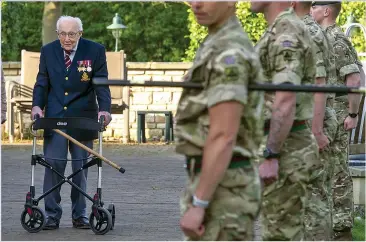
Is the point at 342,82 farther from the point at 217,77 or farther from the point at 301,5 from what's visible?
the point at 217,77

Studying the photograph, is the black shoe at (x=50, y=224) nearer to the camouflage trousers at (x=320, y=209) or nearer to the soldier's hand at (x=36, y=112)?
the soldier's hand at (x=36, y=112)

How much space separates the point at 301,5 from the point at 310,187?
4.25 feet

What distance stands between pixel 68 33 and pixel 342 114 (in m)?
2.45

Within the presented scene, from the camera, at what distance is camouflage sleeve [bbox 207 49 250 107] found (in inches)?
192

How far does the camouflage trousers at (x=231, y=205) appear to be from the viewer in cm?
503

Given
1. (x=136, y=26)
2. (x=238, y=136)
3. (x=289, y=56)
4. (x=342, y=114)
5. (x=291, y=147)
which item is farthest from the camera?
(x=136, y=26)

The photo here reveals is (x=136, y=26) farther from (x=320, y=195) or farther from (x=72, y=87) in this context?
(x=320, y=195)

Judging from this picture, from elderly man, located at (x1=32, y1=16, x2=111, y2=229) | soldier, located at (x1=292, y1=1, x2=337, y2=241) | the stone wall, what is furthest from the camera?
the stone wall

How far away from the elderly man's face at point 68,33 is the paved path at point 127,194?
5.23ft

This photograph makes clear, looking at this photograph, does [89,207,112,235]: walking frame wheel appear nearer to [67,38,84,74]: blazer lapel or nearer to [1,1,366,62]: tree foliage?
[67,38,84,74]: blazer lapel

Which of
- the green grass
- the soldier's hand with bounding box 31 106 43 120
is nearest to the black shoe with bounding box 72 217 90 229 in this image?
the soldier's hand with bounding box 31 106 43 120

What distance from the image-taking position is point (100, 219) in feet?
33.8

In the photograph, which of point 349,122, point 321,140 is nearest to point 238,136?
point 321,140

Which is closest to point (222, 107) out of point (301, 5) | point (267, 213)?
point (267, 213)
